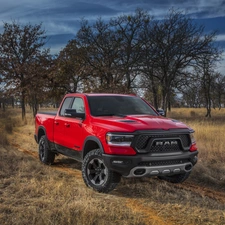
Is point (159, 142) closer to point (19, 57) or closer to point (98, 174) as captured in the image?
point (98, 174)

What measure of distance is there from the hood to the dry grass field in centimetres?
122

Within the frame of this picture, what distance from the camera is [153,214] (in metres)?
4.42

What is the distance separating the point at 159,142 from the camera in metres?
5.01

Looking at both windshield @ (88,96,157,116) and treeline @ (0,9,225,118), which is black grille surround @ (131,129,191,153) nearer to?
windshield @ (88,96,157,116)

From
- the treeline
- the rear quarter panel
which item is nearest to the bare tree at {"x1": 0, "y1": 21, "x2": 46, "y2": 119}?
the treeline

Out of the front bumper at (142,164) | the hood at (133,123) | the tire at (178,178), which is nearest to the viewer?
the front bumper at (142,164)

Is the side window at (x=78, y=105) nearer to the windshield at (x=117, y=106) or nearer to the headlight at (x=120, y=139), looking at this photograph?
the windshield at (x=117, y=106)

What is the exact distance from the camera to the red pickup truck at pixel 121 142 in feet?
16.1

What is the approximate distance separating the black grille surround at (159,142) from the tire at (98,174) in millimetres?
718

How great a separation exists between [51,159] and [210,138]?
6128 mm

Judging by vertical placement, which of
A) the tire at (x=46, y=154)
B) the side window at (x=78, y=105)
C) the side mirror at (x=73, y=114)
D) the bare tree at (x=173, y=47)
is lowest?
the tire at (x=46, y=154)

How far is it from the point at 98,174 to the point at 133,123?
120 cm

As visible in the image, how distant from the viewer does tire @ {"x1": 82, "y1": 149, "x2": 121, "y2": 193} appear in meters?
5.15

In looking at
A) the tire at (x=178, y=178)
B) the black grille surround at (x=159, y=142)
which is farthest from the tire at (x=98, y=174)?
the tire at (x=178, y=178)
